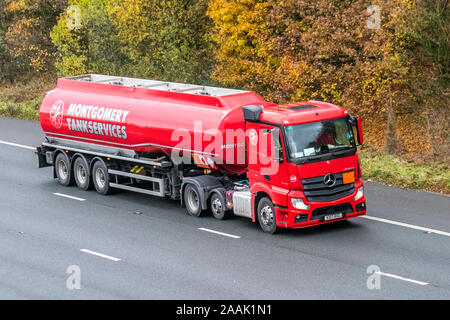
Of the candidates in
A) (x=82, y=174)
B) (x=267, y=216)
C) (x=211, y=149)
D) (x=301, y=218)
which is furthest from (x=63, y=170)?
(x=301, y=218)

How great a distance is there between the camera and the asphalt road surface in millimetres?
14164

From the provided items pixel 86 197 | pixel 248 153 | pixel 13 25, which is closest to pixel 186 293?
pixel 248 153

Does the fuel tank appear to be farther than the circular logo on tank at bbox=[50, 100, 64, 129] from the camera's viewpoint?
No

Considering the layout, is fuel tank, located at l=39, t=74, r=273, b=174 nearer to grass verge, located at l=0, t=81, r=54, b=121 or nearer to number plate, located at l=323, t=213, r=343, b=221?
number plate, located at l=323, t=213, r=343, b=221

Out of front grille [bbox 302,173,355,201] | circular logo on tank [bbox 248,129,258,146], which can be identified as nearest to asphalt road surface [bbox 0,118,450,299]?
front grille [bbox 302,173,355,201]

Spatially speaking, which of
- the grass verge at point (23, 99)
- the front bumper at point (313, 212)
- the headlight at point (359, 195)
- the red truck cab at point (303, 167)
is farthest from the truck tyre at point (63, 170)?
the grass verge at point (23, 99)

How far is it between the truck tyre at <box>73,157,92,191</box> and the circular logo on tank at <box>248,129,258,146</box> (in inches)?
244

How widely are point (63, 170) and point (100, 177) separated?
5.54 feet

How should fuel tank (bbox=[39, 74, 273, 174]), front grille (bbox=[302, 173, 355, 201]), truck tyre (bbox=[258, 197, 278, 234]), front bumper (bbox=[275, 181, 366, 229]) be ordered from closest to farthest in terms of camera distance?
1. front bumper (bbox=[275, 181, 366, 229])
2. front grille (bbox=[302, 173, 355, 201])
3. truck tyre (bbox=[258, 197, 278, 234])
4. fuel tank (bbox=[39, 74, 273, 174])

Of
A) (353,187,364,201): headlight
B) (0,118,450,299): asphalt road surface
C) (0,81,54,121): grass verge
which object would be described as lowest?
(0,118,450,299): asphalt road surface

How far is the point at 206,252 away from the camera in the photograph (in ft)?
54.1

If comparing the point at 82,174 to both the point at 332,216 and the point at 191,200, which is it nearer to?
the point at 191,200

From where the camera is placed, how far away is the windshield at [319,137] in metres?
17.1

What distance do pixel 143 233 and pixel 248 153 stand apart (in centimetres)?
294
